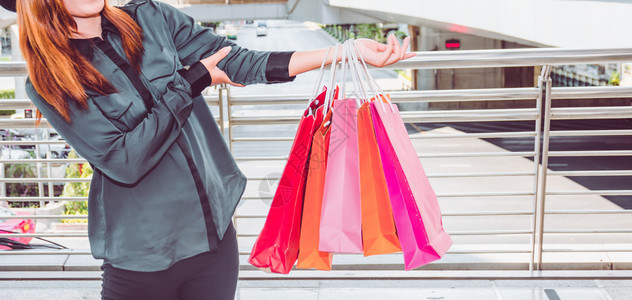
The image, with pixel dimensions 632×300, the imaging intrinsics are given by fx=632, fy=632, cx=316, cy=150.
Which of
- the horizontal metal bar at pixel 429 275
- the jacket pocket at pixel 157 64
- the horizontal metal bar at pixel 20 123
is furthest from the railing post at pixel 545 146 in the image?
the horizontal metal bar at pixel 20 123

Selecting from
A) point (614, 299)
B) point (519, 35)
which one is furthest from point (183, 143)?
point (519, 35)

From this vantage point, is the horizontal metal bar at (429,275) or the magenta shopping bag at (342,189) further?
the horizontal metal bar at (429,275)

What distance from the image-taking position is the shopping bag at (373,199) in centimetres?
157

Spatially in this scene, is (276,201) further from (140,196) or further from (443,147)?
(443,147)

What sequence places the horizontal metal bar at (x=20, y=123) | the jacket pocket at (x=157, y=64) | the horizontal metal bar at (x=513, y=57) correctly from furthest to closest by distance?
the horizontal metal bar at (x=20, y=123) → the horizontal metal bar at (x=513, y=57) → the jacket pocket at (x=157, y=64)

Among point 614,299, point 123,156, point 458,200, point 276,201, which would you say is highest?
point 123,156

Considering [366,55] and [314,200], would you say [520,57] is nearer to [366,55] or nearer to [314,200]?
[366,55]

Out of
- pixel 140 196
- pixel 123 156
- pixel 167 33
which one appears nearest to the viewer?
pixel 123 156

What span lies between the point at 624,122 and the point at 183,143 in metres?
26.6

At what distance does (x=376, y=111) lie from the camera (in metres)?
1.61

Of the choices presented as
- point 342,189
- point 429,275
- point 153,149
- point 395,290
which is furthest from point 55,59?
point 429,275

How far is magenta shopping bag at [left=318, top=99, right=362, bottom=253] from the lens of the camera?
155cm

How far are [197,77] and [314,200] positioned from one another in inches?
16.7

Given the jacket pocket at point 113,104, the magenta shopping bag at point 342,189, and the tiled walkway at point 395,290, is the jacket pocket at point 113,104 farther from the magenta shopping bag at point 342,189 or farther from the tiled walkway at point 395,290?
the tiled walkway at point 395,290
